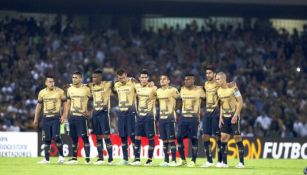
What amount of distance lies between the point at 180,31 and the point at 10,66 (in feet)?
32.8

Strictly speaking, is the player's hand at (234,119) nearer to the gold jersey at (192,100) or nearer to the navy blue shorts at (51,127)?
the gold jersey at (192,100)

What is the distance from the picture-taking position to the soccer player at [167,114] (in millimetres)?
29453

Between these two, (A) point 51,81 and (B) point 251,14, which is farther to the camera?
(B) point 251,14

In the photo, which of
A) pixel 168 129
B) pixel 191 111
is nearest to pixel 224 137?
pixel 191 111

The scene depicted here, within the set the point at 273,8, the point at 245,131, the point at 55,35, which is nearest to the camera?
the point at 245,131

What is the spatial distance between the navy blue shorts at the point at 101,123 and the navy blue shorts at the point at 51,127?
1.11 meters

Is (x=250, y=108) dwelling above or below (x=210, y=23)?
below

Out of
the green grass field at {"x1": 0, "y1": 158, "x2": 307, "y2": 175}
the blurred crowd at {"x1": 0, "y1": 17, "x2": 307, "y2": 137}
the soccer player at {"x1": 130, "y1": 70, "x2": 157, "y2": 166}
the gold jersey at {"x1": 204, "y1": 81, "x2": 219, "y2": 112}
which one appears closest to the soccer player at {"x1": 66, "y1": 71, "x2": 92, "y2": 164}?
the green grass field at {"x1": 0, "y1": 158, "x2": 307, "y2": 175}

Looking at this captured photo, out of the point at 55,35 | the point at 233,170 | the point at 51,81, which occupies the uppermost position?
the point at 55,35

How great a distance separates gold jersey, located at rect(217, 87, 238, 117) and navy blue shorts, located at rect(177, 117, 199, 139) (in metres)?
1.01

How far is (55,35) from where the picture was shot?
46750mm

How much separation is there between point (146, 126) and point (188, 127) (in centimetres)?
126

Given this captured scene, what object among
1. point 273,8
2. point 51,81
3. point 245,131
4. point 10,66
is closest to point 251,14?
point 273,8

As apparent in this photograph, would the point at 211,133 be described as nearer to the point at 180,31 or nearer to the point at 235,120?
the point at 235,120
